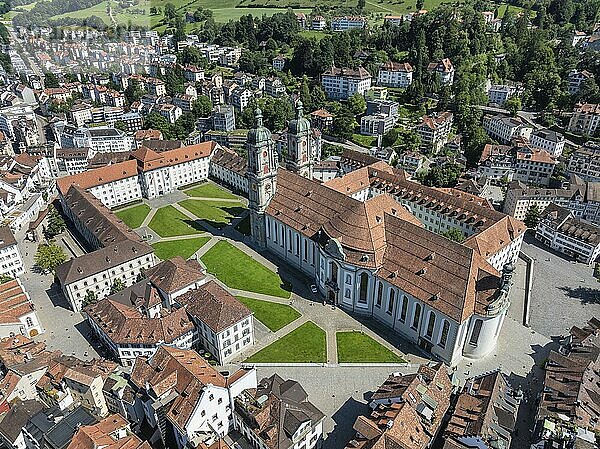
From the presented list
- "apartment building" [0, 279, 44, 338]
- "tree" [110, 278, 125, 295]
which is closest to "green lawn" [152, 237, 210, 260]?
"tree" [110, 278, 125, 295]

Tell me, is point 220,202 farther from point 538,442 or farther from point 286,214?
point 538,442

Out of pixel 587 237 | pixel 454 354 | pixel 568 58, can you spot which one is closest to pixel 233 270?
pixel 454 354

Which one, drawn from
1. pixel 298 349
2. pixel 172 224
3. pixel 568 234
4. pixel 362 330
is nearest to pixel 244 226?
pixel 172 224

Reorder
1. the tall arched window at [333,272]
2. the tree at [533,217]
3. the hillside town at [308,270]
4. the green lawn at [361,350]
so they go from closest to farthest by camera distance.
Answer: the hillside town at [308,270] < the green lawn at [361,350] < the tall arched window at [333,272] < the tree at [533,217]

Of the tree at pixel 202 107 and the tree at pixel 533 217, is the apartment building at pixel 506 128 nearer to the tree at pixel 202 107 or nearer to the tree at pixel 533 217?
the tree at pixel 533 217

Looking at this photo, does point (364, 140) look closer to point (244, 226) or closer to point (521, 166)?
point (521, 166)

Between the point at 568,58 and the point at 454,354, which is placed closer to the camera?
the point at 454,354

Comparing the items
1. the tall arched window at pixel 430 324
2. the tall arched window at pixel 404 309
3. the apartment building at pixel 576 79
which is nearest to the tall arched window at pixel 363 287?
the tall arched window at pixel 404 309
